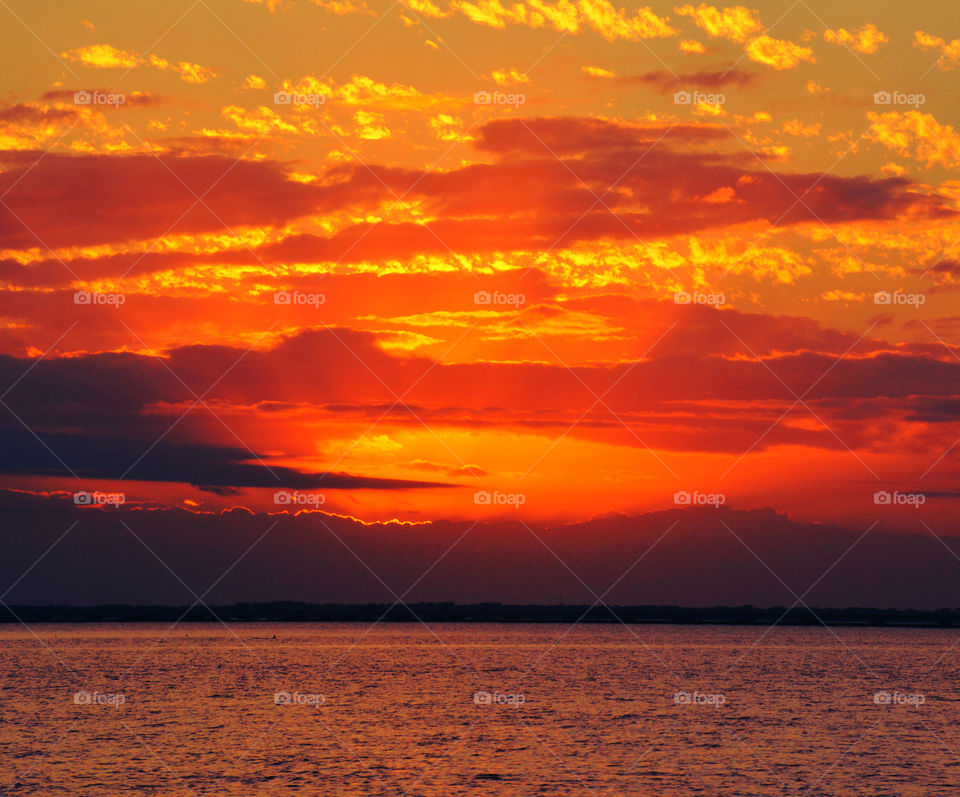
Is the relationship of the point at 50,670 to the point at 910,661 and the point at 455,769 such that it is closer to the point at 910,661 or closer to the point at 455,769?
the point at 455,769

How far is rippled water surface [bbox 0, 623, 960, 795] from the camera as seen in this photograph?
175 feet

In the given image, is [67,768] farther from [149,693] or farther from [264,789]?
[149,693]

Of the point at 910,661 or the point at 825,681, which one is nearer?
the point at 825,681

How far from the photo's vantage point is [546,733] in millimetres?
71562

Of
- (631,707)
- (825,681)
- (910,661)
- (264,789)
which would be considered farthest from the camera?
(910,661)

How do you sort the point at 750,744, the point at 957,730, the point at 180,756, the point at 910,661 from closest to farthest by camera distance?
the point at 180,756 < the point at 750,744 < the point at 957,730 < the point at 910,661

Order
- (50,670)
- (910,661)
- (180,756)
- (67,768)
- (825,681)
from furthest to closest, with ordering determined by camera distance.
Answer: (910,661), (50,670), (825,681), (180,756), (67,768)

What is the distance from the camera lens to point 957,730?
255ft

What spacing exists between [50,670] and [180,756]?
85.5m

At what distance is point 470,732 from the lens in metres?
71.5

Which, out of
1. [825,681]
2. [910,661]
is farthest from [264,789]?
[910,661]

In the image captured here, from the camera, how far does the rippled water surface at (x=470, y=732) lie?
5325cm

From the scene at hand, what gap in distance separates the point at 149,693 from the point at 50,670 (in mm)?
43581

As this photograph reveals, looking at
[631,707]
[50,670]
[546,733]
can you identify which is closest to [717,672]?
[631,707]
